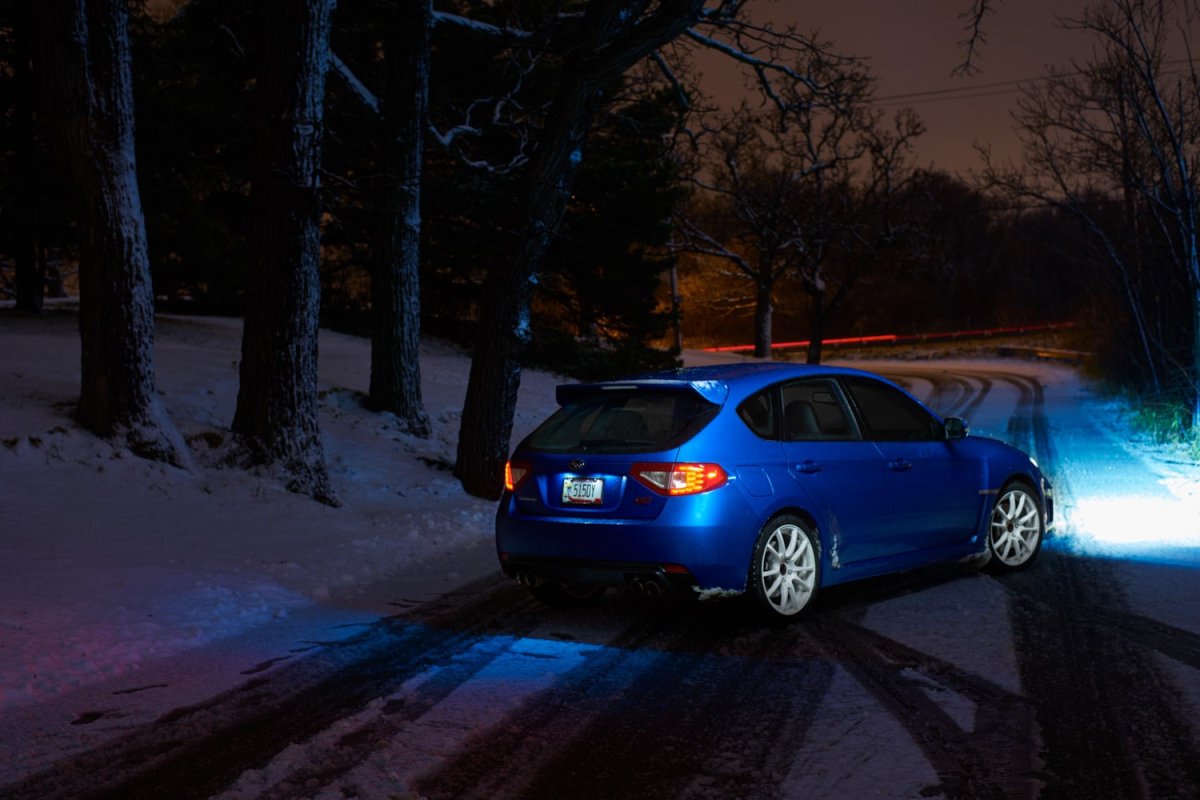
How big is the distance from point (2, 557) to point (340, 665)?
3609mm

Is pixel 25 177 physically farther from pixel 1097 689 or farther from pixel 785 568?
pixel 1097 689

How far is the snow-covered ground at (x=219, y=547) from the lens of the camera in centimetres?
630

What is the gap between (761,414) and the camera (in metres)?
7.37

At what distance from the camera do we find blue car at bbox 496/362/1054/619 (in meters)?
6.84

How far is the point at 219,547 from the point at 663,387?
4.63 metres

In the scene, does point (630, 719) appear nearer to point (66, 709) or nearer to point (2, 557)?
point (66, 709)

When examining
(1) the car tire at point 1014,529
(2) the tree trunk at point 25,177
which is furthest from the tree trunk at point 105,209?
(2) the tree trunk at point 25,177

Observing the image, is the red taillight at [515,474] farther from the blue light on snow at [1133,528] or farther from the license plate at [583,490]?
the blue light on snow at [1133,528]

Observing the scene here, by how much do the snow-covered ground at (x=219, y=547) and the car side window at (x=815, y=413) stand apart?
3.93 ft

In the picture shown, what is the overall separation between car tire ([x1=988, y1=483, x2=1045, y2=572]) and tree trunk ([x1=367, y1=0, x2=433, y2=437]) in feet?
31.1

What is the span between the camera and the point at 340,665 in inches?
257

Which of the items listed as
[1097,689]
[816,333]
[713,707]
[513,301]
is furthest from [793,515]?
[816,333]

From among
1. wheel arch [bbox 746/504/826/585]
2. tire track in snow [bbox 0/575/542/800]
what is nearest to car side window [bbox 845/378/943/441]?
wheel arch [bbox 746/504/826/585]

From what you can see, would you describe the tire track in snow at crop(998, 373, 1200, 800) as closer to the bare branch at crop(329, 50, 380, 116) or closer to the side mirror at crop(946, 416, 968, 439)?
the side mirror at crop(946, 416, 968, 439)
